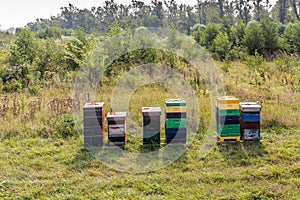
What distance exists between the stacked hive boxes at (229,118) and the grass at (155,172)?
15cm

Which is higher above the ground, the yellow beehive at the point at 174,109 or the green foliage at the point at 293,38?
the green foliage at the point at 293,38

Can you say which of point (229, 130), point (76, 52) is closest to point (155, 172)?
point (229, 130)

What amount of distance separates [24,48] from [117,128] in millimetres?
6922

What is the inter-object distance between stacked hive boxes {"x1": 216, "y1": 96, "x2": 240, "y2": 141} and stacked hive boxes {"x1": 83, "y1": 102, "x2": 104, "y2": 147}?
5.78 ft

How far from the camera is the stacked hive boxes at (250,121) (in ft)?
14.3

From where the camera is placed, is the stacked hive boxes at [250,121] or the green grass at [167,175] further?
the stacked hive boxes at [250,121]

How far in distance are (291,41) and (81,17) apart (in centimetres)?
4535

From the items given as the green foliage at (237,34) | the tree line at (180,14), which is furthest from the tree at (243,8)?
the green foliage at (237,34)

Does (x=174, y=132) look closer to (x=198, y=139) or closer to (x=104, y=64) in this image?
(x=198, y=139)

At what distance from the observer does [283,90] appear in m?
6.94

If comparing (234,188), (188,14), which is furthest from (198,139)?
(188,14)

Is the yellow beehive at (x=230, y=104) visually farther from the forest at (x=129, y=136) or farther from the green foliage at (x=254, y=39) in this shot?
the green foliage at (x=254, y=39)

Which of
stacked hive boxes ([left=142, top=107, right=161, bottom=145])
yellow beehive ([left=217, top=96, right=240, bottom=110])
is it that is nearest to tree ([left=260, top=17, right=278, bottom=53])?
yellow beehive ([left=217, top=96, right=240, bottom=110])

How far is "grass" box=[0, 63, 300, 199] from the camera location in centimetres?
316
